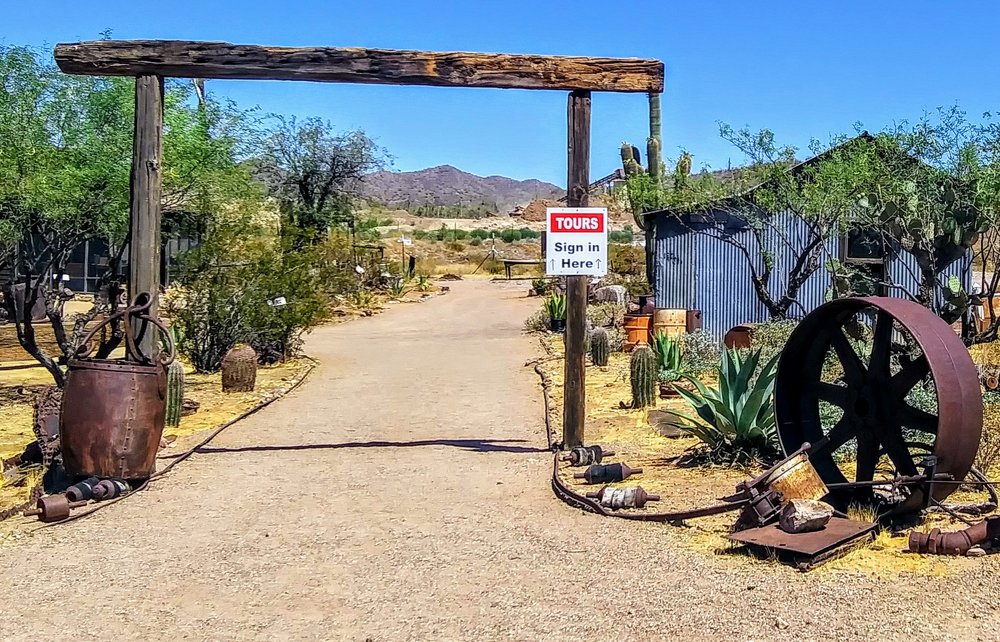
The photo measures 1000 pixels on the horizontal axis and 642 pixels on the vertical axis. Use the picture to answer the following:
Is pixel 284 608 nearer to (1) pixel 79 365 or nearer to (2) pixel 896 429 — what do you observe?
(1) pixel 79 365

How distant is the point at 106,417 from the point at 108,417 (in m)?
0.01

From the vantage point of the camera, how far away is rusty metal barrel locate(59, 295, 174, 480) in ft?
24.1

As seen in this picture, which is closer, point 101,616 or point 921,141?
point 101,616

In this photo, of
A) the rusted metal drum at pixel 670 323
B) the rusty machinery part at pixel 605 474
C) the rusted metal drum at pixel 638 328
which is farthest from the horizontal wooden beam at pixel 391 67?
the rusted metal drum at pixel 638 328

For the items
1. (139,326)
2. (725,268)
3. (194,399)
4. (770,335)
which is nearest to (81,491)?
(139,326)

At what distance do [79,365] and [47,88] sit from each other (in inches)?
161

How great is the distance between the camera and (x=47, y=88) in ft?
33.4

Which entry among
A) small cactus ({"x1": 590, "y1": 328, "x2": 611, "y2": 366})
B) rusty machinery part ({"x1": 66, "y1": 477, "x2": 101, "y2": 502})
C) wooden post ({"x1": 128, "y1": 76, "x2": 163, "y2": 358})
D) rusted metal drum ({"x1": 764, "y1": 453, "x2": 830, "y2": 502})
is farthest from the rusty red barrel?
small cactus ({"x1": 590, "y1": 328, "x2": 611, "y2": 366})

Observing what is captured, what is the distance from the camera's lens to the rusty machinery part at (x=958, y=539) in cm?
543

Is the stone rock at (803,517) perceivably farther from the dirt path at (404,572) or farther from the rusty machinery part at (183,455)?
the rusty machinery part at (183,455)

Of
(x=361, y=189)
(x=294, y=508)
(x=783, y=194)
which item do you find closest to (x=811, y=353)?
(x=294, y=508)

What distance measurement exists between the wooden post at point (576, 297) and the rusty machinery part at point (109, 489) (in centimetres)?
366

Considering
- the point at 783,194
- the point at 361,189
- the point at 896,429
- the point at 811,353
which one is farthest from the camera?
the point at 361,189

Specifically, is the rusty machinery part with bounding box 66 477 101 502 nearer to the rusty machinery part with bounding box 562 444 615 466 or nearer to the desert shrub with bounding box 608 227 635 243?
Result: the rusty machinery part with bounding box 562 444 615 466
